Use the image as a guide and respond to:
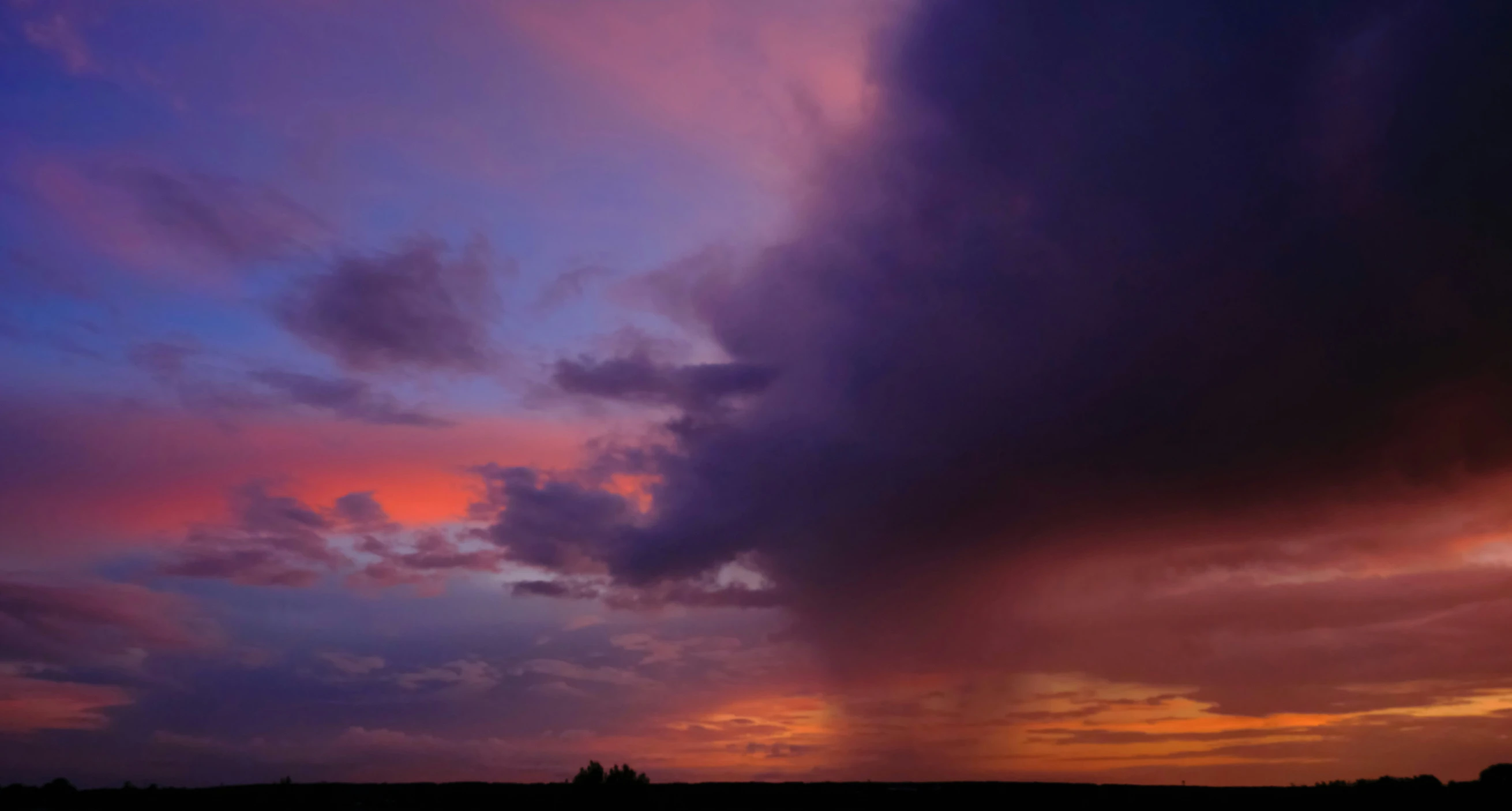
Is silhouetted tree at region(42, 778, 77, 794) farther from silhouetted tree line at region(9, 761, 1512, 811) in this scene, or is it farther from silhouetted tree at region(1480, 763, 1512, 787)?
silhouetted tree at region(1480, 763, 1512, 787)

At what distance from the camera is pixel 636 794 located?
4216cm

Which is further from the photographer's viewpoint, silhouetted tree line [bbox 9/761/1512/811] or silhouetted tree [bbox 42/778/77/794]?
silhouetted tree [bbox 42/778/77/794]

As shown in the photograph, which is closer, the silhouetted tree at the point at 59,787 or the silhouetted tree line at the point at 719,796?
the silhouetted tree line at the point at 719,796

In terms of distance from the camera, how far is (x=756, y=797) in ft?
178

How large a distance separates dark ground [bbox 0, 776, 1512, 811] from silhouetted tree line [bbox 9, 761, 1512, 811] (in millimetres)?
89

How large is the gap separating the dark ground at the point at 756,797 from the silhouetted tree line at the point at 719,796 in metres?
0.09

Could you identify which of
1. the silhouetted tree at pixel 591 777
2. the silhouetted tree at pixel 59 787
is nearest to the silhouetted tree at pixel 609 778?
the silhouetted tree at pixel 591 777

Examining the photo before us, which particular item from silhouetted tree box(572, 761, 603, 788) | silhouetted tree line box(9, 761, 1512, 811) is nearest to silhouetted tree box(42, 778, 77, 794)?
silhouetted tree line box(9, 761, 1512, 811)

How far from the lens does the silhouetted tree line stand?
144ft

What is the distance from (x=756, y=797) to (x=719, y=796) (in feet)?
8.10

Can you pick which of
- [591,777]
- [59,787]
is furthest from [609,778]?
[59,787]

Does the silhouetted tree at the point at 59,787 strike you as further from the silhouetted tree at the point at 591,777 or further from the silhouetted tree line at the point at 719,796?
the silhouetted tree at the point at 591,777

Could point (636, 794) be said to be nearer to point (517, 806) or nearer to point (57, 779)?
point (517, 806)

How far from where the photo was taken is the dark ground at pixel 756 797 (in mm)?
45188
